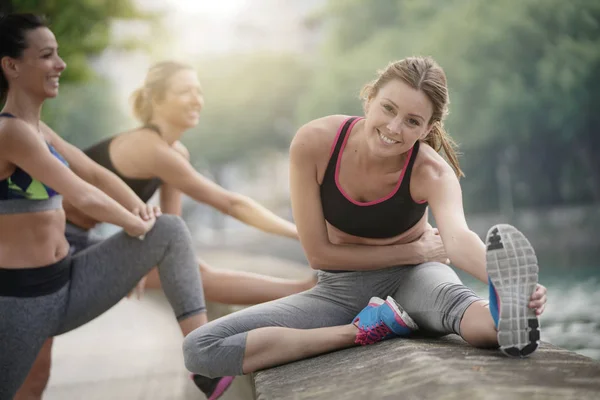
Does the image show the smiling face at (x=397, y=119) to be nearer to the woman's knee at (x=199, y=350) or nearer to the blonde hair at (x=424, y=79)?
the blonde hair at (x=424, y=79)

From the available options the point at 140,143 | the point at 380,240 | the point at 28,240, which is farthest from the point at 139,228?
the point at 140,143

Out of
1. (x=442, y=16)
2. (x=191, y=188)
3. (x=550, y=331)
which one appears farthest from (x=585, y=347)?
(x=442, y=16)

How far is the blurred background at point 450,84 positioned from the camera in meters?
9.54

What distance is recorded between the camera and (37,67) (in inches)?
71.6

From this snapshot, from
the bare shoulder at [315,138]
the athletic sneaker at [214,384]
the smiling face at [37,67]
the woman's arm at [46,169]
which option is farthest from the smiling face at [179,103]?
the athletic sneaker at [214,384]

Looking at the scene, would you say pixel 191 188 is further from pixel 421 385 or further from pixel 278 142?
pixel 278 142

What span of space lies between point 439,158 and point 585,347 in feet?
12.4

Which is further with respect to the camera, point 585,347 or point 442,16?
point 442,16

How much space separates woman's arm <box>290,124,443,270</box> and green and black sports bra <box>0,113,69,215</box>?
1.94 ft

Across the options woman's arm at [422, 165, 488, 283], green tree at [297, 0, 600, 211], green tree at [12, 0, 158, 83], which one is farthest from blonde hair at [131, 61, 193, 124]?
green tree at [297, 0, 600, 211]

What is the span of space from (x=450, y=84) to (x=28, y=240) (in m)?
8.83

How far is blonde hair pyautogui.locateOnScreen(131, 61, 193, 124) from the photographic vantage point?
2584mm

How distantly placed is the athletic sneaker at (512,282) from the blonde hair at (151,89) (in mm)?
1546

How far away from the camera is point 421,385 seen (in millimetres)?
1228
